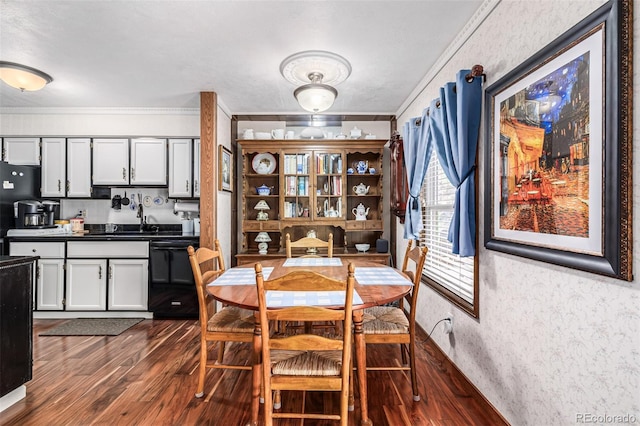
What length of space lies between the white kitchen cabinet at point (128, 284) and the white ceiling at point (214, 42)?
194 cm

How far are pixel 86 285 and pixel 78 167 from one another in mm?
1461

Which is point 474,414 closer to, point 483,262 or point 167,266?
point 483,262

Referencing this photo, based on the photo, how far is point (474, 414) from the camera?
6.24 ft

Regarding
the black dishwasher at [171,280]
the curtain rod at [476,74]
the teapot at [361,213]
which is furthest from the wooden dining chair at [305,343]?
the teapot at [361,213]

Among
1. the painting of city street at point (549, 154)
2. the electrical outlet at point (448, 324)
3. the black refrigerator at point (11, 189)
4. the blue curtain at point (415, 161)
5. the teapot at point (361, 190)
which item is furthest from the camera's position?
the teapot at point (361, 190)

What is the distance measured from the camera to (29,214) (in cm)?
366

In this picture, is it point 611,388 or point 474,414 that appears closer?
point 611,388

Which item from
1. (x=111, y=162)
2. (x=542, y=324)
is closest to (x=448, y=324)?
(x=542, y=324)

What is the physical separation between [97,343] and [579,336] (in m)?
3.67

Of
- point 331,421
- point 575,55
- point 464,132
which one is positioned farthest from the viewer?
point 464,132

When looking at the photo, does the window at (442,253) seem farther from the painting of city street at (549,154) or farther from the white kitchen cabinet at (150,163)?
the white kitchen cabinet at (150,163)

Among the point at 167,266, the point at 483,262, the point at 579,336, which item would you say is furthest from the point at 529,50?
the point at 167,266

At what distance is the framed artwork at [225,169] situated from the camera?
11.8 ft

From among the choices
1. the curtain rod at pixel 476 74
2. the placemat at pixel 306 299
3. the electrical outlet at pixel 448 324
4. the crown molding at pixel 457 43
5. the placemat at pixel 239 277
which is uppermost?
the crown molding at pixel 457 43
